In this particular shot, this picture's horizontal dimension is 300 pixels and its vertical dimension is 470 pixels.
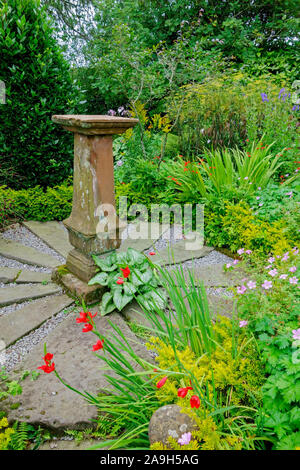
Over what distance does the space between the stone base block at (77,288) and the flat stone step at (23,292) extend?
0.09 meters

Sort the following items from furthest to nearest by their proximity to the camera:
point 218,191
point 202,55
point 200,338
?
point 202,55 < point 218,191 < point 200,338

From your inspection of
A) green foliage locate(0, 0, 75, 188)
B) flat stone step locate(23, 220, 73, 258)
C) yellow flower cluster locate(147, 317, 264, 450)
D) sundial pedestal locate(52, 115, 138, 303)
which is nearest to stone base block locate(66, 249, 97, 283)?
sundial pedestal locate(52, 115, 138, 303)

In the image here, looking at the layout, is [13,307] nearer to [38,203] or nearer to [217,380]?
[217,380]

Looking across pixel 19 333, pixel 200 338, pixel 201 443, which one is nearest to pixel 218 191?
pixel 200 338

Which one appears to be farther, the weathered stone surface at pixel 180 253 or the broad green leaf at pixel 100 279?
the weathered stone surface at pixel 180 253

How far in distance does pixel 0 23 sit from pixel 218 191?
2770 mm

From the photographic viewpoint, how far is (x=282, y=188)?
3172mm

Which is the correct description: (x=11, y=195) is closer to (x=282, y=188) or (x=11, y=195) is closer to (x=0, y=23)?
(x=0, y=23)

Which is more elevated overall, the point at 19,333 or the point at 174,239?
the point at 174,239

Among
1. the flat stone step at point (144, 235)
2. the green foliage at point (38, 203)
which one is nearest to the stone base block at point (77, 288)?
the flat stone step at point (144, 235)

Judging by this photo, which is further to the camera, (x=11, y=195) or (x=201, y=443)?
(x=11, y=195)

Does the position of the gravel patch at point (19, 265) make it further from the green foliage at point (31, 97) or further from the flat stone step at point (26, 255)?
the green foliage at point (31, 97)

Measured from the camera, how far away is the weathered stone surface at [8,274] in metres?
2.49
